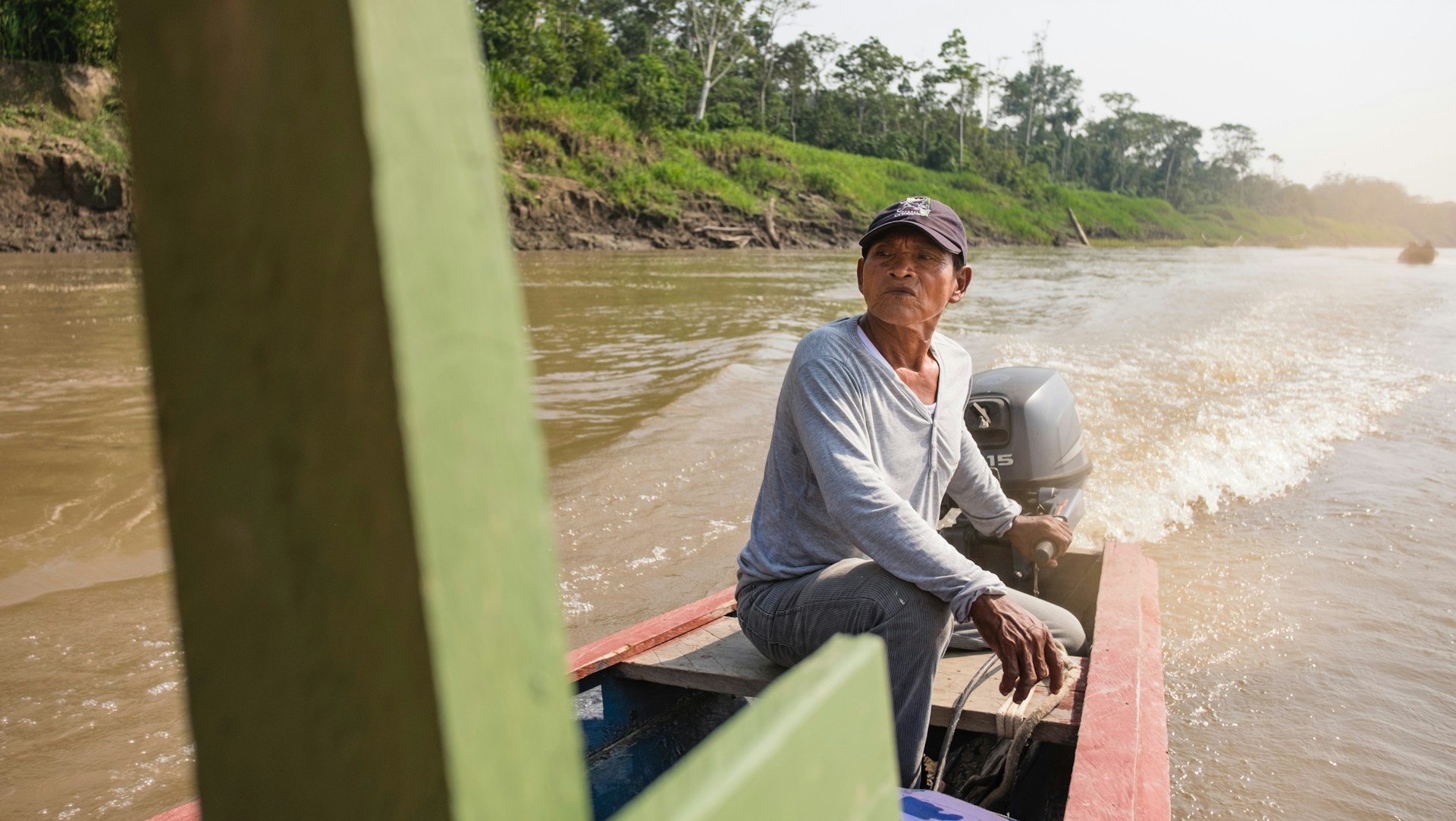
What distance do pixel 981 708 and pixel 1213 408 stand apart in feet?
21.8

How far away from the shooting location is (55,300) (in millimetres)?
10570

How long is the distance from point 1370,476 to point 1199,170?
276 feet

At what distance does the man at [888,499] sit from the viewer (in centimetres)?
195

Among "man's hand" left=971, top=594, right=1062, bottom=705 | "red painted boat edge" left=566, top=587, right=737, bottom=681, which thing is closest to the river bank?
"red painted boat edge" left=566, top=587, right=737, bottom=681

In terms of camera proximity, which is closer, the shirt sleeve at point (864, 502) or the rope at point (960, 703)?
the shirt sleeve at point (864, 502)

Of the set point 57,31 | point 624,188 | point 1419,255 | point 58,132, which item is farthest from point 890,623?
point 1419,255

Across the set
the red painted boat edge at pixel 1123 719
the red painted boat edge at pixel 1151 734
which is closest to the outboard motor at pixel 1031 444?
the red painted boat edge at pixel 1123 719

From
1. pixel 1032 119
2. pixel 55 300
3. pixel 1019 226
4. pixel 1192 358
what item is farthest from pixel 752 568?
pixel 1032 119

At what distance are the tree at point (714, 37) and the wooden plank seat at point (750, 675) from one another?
31845mm

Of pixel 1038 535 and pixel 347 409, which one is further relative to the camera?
pixel 1038 535

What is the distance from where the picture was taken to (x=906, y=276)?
2.19m

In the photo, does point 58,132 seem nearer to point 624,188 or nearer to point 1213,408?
point 624,188

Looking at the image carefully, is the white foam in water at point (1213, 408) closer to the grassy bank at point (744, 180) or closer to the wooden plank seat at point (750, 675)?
the wooden plank seat at point (750, 675)

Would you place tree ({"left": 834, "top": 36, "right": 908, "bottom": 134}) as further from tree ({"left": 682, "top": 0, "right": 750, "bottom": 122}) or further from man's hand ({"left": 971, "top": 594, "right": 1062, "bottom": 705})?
man's hand ({"left": 971, "top": 594, "right": 1062, "bottom": 705})
